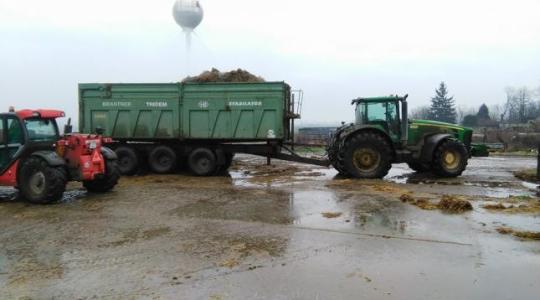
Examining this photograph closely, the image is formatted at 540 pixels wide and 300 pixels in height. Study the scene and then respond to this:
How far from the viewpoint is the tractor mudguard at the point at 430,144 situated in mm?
14039

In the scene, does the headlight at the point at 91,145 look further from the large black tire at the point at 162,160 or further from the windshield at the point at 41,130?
the large black tire at the point at 162,160

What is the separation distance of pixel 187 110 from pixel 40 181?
19.0ft

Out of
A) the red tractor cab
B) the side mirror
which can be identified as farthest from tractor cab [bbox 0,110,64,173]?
the side mirror

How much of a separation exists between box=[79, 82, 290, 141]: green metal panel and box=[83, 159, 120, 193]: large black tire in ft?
13.1

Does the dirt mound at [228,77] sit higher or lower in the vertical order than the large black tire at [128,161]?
higher

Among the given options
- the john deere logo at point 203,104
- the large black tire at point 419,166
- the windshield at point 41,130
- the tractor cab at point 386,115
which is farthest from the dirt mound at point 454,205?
the john deere logo at point 203,104

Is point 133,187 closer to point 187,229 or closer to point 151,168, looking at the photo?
point 151,168

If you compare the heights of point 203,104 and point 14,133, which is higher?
point 203,104

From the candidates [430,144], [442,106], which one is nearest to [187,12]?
[430,144]

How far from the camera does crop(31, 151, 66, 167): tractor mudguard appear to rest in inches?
383

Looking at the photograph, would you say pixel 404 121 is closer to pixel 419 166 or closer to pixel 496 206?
pixel 419 166

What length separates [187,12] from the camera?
25312 mm

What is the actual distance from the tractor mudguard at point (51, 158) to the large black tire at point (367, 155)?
7.08 metres

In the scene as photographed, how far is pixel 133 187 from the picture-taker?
12.4 meters
